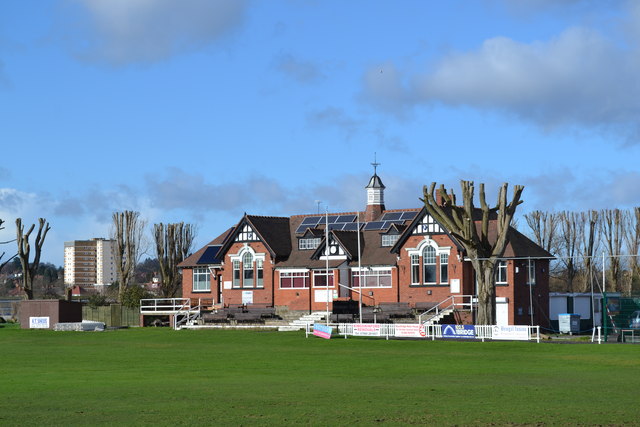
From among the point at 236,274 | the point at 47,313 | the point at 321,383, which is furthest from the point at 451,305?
the point at 321,383

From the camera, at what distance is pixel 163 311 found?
75.6 metres

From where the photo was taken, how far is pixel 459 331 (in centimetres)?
5394

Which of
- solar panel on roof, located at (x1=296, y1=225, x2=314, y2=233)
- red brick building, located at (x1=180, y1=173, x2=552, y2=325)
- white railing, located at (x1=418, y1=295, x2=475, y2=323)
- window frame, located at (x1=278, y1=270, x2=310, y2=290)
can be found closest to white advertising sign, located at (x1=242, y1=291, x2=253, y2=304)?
red brick building, located at (x1=180, y1=173, x2=552, y2=325)

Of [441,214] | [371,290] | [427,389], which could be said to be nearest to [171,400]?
[427,389]

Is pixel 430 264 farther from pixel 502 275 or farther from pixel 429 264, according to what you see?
pixel 502 275

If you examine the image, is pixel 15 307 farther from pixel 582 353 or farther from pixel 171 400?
pixel 171 400

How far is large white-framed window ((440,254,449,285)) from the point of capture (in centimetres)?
6800

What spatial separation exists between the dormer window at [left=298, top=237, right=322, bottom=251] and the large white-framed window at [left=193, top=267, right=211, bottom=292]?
8.48 metres

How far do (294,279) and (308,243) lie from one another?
3322 millimetres

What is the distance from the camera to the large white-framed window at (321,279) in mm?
73750

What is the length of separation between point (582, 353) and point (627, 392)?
18.0 meters

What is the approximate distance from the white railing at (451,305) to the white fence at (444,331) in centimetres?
556

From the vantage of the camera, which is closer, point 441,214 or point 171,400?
point 171,400

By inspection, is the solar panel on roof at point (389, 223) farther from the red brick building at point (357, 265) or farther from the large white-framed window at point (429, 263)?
the large white-framed window at point (429, 263)
